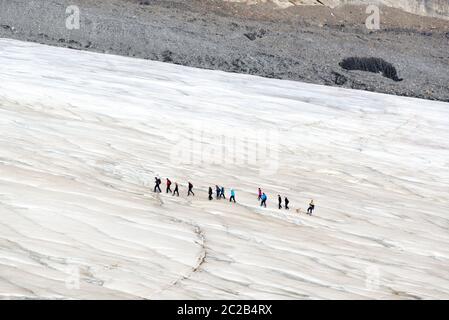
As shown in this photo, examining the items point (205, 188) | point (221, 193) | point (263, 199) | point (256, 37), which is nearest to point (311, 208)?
point (263, 199)

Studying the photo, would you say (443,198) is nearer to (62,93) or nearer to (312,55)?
(62,93)

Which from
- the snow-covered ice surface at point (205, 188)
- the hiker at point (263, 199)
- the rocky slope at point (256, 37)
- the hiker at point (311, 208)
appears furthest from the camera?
the rocky slope at point (256, 37)

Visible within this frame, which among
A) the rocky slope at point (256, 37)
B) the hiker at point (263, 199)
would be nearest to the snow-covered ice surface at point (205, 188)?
the hiker at point (263, 199)

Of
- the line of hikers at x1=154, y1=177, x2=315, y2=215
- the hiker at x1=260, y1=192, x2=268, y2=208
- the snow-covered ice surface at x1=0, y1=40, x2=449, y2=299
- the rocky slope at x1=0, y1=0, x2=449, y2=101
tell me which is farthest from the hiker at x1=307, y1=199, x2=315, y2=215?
the rocky slope at x1=0, y1=0, x2=449, y2=101

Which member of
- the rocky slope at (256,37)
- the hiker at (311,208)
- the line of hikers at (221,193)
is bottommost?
the hiker at (311,208)

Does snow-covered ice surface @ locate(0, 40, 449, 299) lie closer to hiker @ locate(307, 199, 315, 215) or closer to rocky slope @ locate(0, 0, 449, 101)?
A: hiker @ locate(307, 199, 315, 215)

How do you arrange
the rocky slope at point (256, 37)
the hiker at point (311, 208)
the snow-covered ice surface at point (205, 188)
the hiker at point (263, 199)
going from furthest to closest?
1. the rocky slope at point (256, 37)
2. the hiker at point (311, 208)
3. the hiker at point (263, 199)
4. the snow-covered ice surface at point (205, 188)

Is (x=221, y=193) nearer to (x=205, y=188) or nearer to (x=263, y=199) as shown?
(x=205, y=188)

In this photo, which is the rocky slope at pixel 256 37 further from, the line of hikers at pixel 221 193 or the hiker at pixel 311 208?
the line of hikers at pixel 221 193

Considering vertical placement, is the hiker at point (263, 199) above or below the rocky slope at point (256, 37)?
below

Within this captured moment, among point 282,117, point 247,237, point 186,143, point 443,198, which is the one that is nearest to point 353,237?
point 247,237
